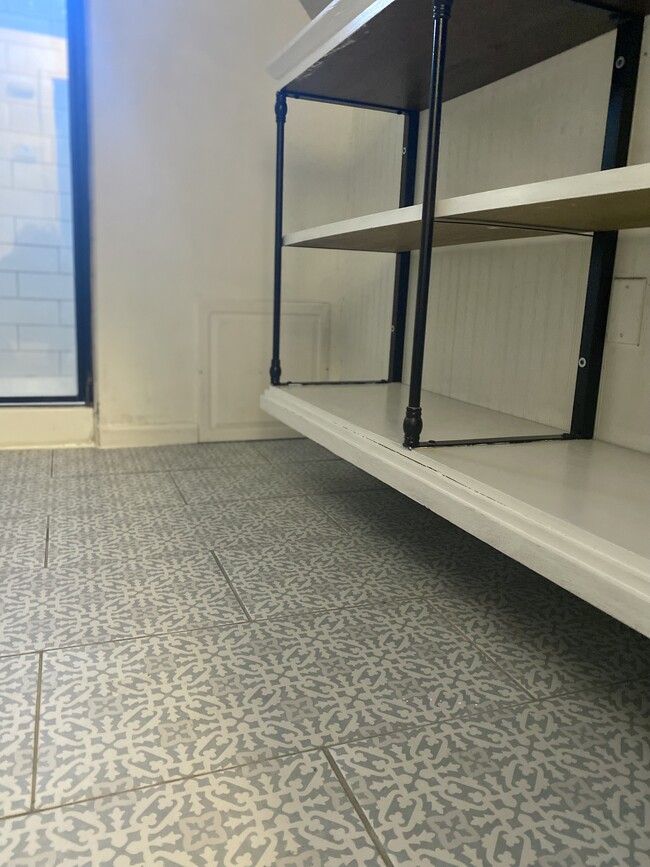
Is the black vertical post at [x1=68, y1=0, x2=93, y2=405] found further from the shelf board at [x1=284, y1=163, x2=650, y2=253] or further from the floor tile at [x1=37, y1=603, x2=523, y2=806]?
the floor tile at [x1=37, y1=603, x2=523, y2=806]

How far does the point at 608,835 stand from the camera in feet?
2.30

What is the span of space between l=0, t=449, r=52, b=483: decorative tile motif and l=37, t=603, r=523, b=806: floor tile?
108cm

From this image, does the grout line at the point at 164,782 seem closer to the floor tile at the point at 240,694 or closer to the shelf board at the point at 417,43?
the floor tile at the point at 240,694

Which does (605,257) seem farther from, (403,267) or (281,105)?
(281,105)

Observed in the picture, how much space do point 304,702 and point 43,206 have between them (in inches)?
76.9

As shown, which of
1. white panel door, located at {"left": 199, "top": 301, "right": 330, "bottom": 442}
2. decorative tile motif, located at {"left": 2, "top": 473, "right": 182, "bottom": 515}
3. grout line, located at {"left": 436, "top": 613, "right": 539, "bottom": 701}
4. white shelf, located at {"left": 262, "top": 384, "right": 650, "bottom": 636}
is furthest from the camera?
white panel door, located at {"left": 199, "top": 301, "right": 330, "bottom": 442}

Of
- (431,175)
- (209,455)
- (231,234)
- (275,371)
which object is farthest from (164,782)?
(231,234)

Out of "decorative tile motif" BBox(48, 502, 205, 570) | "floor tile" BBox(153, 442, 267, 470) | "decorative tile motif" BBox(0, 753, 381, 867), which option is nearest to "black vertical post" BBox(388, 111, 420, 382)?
"floor tile" BBox(153, 442, 267, 470)

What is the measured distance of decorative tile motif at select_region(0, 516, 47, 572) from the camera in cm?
135

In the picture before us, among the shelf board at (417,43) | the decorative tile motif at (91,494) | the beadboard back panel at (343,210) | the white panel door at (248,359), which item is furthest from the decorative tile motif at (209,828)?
the white panel door at (248,359)

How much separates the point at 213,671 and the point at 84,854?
1.12 feet

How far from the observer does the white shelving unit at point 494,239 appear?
85 cm

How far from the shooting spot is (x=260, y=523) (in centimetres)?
163

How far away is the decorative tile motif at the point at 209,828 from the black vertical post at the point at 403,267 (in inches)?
62.6
